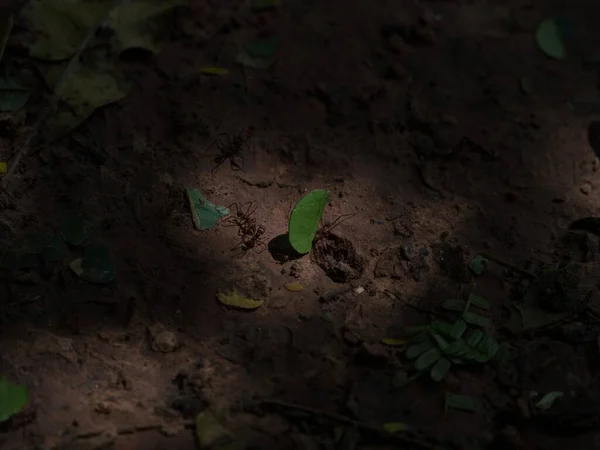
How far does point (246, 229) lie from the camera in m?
Result: 2.30

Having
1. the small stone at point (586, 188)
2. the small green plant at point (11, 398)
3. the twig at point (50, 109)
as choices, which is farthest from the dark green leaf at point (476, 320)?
the twig at point (50, 109)

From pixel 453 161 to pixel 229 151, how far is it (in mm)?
824

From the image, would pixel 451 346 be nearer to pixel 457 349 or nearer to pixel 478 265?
pixel 457 349

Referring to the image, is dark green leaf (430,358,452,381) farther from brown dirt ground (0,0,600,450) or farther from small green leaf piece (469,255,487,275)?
small green leaf piece (469,255,487,275)

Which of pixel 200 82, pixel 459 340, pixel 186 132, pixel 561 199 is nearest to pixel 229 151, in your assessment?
pixel 186 132

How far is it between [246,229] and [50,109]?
0.84 meters

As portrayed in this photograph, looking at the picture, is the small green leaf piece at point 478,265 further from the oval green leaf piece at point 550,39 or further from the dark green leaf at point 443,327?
the oval green leaf piece at point 550,39

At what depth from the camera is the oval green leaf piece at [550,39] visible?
3.17 m

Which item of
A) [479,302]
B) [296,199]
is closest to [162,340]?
[296,199]

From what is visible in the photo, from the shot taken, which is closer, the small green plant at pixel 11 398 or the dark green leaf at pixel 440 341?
the small green plant at pixel 11 398

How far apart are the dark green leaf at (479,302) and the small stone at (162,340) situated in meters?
0.89

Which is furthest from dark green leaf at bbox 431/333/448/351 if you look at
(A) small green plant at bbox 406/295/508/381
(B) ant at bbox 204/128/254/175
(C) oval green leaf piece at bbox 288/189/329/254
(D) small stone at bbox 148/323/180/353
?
(B) ant at bbox 204/128/254/175

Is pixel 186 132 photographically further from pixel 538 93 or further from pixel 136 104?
pixel 538 93

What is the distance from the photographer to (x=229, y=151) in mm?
2504
